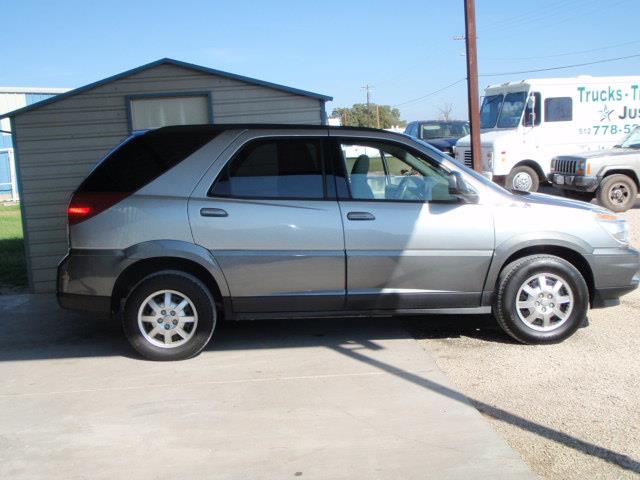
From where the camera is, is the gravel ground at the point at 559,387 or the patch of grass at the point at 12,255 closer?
the gravel ground at the point at 559,387

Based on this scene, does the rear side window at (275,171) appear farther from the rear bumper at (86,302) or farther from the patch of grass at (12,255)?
the patch of grass at (12,255)

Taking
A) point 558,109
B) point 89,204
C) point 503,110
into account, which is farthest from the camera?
point 503,110

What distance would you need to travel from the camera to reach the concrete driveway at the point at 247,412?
3.53 meters

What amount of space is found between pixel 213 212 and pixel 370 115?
66.8 m

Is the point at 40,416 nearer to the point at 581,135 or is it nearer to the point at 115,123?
the point at 115,123

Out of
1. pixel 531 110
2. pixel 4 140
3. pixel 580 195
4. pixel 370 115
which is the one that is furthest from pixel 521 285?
pixel 370 115

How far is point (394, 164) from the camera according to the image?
5.39m

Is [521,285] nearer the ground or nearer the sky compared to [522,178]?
nearer the ground

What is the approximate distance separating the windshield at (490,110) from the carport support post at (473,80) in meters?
4.62

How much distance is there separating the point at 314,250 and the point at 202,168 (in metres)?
1.09

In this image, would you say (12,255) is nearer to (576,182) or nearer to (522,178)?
(576,182)

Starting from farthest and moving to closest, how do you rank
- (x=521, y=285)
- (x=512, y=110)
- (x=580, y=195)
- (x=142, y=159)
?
(x=512, y=110) < (x=580, y=195) < (x=521, y=285) < (x=142, y=159)

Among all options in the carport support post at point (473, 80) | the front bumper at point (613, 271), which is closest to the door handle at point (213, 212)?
the front bumper at point (613, 271)

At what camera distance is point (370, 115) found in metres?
70.2
